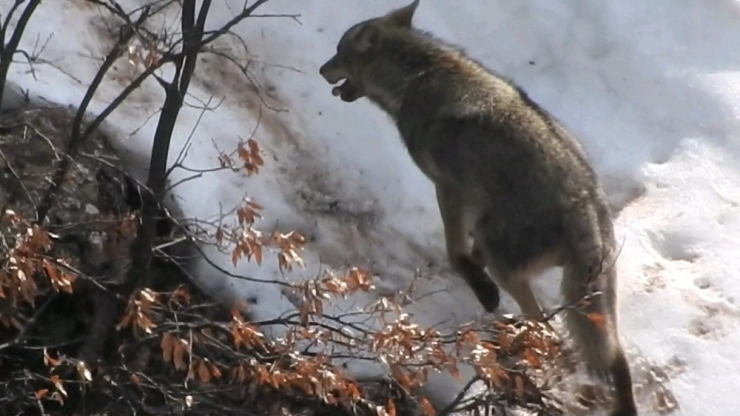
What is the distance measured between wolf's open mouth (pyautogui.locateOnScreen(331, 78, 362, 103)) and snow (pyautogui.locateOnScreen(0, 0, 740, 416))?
382mm

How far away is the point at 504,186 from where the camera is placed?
498cm

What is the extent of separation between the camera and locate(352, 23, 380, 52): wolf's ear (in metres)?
6.12

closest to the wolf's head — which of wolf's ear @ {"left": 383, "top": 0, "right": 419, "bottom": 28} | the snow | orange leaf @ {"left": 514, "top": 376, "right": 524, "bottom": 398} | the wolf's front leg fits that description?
wolf's ear @ {"left": 383, "top": 0, "right": 419, "bottom": 28}

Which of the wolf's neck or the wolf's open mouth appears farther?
the wolf's open mouth

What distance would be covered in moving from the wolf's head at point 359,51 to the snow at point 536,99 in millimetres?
417

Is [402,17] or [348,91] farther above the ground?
[402,17]

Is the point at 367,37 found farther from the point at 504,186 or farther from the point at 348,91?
the point at 504,186

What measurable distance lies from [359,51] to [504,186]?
1.62 metres

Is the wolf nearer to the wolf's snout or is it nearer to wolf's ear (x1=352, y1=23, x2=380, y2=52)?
wolf's ear (x1=352, y1=23, x2=380, y2=52)

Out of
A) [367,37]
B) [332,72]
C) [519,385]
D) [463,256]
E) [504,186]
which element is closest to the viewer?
[519,385]

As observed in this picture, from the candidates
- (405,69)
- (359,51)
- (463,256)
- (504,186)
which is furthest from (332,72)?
(504,186)

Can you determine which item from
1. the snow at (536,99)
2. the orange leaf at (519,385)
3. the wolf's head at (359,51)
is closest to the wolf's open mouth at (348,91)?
the wolf's head at (359,51)

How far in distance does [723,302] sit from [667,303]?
0.99 feet

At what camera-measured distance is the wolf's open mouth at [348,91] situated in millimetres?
6301
